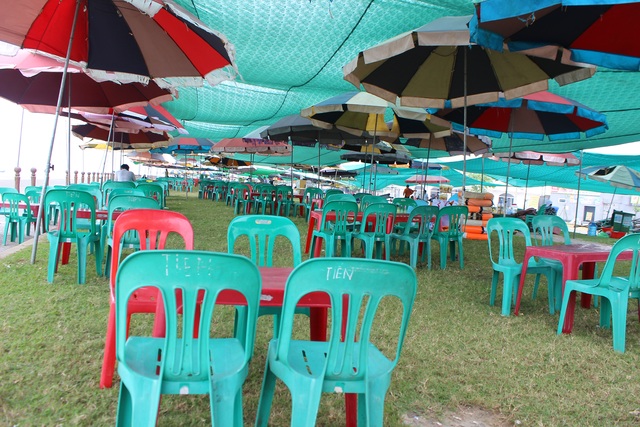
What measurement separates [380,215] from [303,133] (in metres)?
4.09

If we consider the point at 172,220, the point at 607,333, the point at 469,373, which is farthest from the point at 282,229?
the point at 607,333

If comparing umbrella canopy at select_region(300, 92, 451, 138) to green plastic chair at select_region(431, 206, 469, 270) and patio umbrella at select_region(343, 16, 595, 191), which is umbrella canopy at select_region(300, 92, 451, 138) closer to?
patio umbrella at select_region(343, 16, 595, 191)

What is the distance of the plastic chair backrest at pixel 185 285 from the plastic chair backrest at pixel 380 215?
4096 millimetres

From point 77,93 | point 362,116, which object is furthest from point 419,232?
point 77,93

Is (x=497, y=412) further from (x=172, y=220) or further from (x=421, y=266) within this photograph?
(x=421, y=266)

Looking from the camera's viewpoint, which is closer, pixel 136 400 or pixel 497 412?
pixel 136 400

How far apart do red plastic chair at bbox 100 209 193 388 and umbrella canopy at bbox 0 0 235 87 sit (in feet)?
5.35

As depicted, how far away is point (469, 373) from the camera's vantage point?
274cm

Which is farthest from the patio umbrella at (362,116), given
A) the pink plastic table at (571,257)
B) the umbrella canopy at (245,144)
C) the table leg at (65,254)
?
the umbrella canopy at (245,144)

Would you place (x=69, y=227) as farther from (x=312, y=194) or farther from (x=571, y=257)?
(x=312, y=194)

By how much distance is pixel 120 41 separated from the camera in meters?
4.56

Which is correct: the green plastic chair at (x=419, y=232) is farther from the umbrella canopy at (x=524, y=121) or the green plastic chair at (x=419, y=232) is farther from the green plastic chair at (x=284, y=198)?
the green plastic chair at (x=284, y=198)

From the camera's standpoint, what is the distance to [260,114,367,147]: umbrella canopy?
7957mm

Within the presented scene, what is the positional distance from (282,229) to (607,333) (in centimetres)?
284
